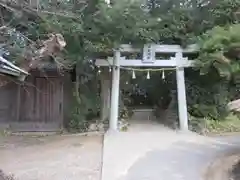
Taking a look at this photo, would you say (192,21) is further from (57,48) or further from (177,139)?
(57,48)

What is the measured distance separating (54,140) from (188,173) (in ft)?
16.5

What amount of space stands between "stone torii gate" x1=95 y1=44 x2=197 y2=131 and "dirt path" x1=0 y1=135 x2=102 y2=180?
4.95 feet

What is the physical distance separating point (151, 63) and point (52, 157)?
5250 mm

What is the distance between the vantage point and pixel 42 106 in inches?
502

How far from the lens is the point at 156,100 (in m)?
16.8

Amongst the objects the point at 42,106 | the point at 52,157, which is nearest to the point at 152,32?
the point at 42,106

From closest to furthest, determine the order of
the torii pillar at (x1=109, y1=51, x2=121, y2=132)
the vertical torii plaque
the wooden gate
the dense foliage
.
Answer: the dense foliage, the torii pillar at (x1=109, y1=51, x2=121, y2=132), the vertical torii plaque, the wooden gate

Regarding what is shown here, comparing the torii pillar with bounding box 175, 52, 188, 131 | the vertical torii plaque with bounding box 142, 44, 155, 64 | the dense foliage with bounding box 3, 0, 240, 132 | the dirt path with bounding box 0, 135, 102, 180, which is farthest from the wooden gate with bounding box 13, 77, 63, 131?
the torii pillar with bounding box 175, 52, 188, 131

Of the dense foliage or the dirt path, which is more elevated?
the dense foliage

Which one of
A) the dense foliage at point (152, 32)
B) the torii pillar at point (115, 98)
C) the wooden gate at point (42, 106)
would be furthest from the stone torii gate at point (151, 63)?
the wooden gate at point (42, 106)

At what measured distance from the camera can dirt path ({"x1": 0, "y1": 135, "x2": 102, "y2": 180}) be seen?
23.3ft

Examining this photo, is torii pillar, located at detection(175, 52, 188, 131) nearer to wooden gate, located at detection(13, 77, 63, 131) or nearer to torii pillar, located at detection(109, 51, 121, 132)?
torii pillar, located at detection(109, 51, 121, 132)

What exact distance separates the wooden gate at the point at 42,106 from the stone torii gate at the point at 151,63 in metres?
1.82

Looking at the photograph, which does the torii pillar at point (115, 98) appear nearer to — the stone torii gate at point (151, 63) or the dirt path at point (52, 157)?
Answer: the stone torii gate at point (151, 63)
